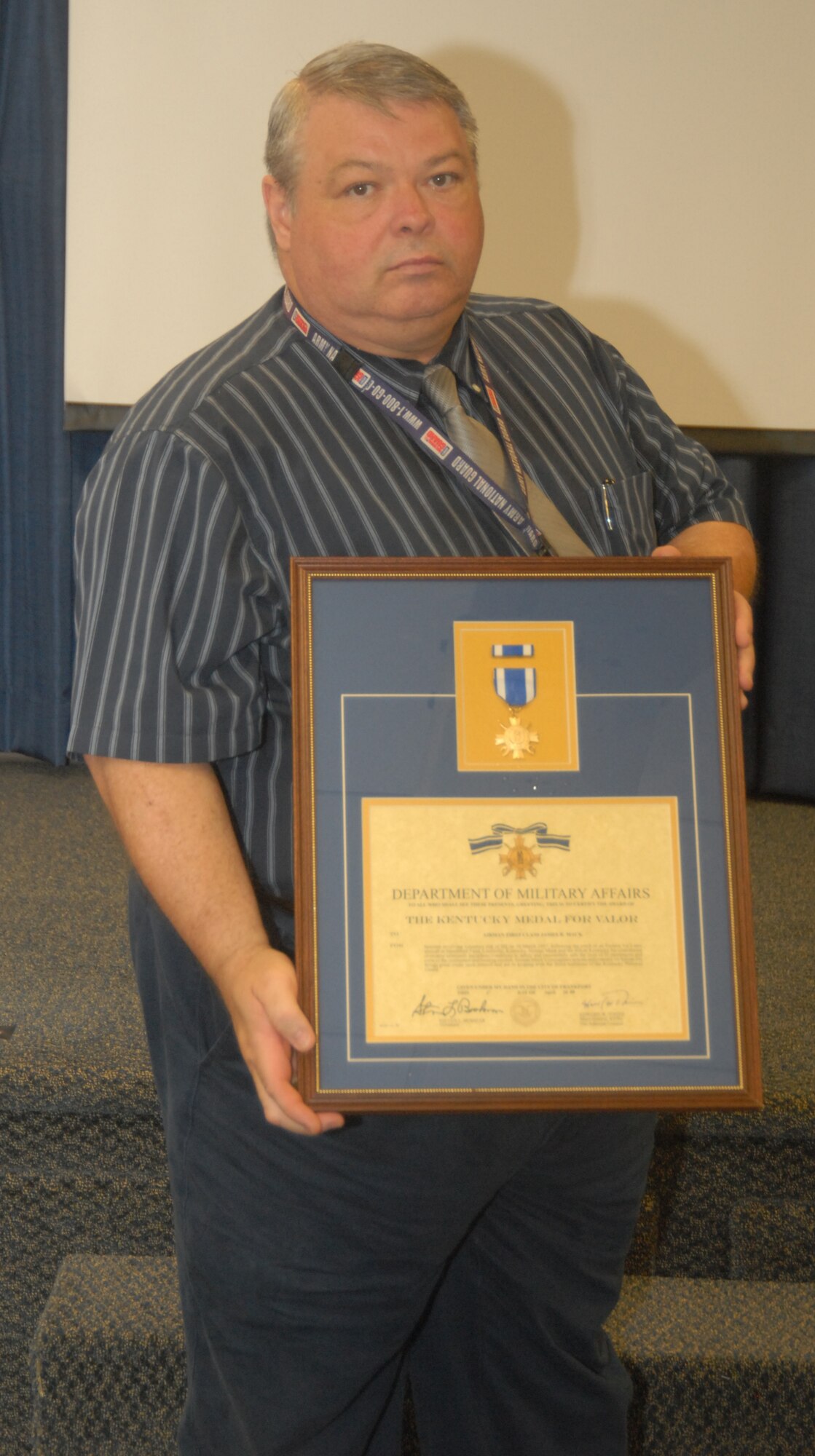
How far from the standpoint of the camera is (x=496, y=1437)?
116cm

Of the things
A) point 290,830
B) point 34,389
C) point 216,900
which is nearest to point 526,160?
point 34,389

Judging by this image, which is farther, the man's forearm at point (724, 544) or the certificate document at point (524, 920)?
the man's forearm at point (724, 544)

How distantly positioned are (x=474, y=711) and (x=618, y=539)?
35 centimetres

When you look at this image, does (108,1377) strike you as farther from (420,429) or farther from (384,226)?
(384,226)

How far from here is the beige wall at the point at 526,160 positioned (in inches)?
108

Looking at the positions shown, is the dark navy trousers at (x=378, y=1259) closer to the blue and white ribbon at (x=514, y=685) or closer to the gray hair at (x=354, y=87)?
the blue and white ribbon at (x=514, y=685)

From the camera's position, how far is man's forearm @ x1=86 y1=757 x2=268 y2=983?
95 cm

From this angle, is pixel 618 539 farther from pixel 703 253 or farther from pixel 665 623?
pixel 703 253

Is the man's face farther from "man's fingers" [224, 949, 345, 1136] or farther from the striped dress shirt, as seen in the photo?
"man's fingers" [224, 949, 345, 1136]

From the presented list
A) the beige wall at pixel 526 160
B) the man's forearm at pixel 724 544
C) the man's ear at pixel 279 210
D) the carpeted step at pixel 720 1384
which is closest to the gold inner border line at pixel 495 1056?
the man's forearm at pixel 724 544

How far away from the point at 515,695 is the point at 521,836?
103mm

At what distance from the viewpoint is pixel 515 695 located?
91 cm

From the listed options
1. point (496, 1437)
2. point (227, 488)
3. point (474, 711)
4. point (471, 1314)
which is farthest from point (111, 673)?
point (496, 1437)

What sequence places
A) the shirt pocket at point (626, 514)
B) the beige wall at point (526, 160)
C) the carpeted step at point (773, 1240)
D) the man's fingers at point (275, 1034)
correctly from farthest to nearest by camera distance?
the beige wall at point (526, 160) < the carpeted step at point (773, 1240) < the shirt pocket at point (626, 514) < the man's fingers at point (275, 1034)
